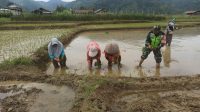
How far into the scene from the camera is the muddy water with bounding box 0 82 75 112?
228 inches

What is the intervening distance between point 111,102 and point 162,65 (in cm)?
407

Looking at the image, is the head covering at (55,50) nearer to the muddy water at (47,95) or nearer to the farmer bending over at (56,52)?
the farmer bending over at (56,52)

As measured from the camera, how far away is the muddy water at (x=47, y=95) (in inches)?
228

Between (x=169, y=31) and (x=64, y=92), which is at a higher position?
(x=169, y=31)

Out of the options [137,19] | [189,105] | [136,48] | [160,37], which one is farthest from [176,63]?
[137,19]

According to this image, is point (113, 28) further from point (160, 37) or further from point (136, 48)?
point (160, 37)

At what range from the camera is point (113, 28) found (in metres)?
23.6

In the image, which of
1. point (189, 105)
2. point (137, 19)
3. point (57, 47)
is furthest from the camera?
point (137, 19)

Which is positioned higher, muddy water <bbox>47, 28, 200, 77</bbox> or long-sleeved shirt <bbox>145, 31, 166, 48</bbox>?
long-sleeved shirt <bbox>145, 31, 166, 48</bbox>

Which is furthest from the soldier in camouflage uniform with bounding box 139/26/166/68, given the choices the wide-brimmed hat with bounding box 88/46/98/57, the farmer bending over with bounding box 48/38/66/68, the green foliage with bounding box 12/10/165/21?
the green foliage with bounding box 12/10/165/21

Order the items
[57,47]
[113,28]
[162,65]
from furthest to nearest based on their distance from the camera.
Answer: [113,28], [162,65], [57,47]

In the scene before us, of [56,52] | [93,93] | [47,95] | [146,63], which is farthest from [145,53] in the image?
[47,95]

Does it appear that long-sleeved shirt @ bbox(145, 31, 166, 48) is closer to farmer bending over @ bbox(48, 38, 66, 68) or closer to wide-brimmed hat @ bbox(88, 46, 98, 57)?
wide-brimmed hat @ bbox(88, 46, 98, 57)

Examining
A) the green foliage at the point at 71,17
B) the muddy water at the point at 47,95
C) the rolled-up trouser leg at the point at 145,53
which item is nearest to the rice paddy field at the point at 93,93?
the muddy water at the point at 47,95
